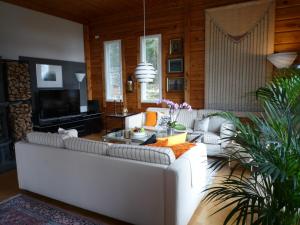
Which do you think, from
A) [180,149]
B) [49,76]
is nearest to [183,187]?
[180,149]

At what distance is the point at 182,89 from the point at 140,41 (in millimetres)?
Result: 1715

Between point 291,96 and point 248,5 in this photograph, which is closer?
point 291,96

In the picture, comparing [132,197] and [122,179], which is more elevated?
[122,179]

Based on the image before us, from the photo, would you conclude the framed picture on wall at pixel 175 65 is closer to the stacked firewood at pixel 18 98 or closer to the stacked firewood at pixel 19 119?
the stacked firewood at pixel 18 98

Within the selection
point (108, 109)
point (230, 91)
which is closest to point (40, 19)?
point (108, 109)

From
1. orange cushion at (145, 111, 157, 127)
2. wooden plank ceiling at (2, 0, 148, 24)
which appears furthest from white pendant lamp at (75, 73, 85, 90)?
orange cushion at (145, 111, 157, 127)

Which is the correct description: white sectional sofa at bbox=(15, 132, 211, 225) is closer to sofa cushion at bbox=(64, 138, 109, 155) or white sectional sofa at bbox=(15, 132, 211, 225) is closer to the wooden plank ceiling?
sofa cushion at bbox=(64, 138, 109, 155)

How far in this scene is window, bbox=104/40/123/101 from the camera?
6293mm

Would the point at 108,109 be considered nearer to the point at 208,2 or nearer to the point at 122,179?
the point at 208,2

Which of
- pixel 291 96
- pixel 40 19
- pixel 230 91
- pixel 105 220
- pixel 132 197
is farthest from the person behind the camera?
pixel 40 19

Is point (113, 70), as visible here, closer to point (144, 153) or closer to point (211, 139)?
point (211, 139)

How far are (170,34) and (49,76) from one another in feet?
10.4

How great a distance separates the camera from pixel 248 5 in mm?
4477

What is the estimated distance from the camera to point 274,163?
1209 millimetres
